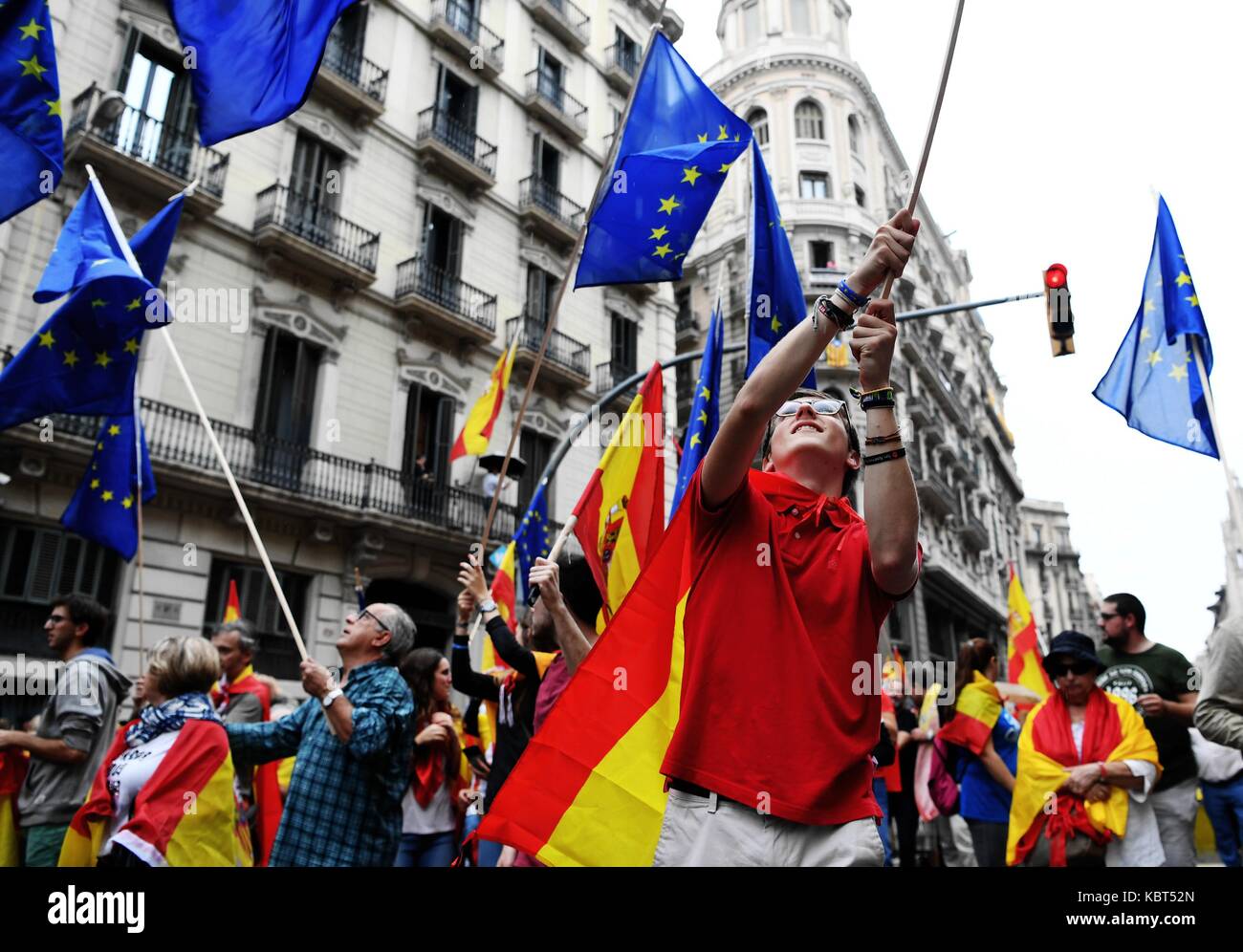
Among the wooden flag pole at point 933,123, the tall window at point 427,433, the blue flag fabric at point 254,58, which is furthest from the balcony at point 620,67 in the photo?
the wooden flag pole at point 933,123

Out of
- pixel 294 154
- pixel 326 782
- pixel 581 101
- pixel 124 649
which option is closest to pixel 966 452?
pixel 581 101

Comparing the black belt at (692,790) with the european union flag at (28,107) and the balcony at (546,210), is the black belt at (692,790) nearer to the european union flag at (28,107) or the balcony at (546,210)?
the european union flag at (28,107)

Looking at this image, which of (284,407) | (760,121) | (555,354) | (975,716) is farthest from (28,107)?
(760,121)

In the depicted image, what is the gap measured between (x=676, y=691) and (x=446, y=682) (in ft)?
12.3

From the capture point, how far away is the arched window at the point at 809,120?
33.7 meters

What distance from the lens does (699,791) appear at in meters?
1.71

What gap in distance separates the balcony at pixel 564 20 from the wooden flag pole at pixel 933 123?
72.5ft

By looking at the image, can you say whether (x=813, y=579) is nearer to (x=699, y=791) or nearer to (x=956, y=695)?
(x=699, y=791)

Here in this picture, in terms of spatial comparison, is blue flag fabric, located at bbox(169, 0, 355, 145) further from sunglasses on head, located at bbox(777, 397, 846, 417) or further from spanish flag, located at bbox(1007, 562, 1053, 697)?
spanish flag, located at bbox(1007, 562, 1053, 697)

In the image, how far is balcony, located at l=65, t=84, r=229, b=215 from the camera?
1247 centimetres

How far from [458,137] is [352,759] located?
1797 cm

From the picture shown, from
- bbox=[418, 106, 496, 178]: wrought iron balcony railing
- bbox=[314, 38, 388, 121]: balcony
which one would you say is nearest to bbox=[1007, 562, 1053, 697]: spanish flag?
bbox=[418, 106, 496, 178]: wrought iron balcony railing

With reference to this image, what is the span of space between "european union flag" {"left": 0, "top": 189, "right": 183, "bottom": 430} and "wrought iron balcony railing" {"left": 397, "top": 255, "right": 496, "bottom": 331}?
39.1 feet

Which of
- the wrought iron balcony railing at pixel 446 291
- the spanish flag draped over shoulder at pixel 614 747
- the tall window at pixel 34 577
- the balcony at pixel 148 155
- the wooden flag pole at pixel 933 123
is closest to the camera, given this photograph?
the wooden flag pole at pixel 933 123
